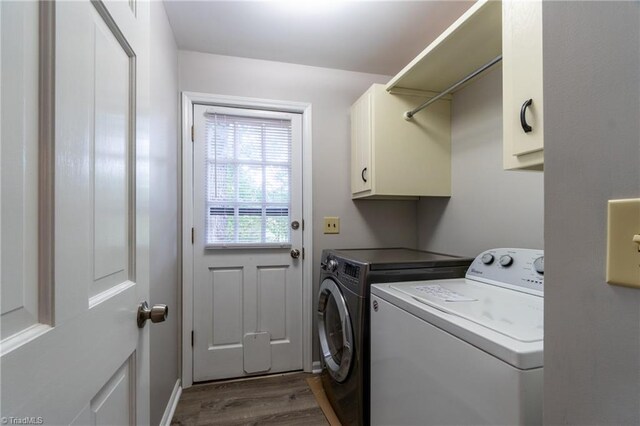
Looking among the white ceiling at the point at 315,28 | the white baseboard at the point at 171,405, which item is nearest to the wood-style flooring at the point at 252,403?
the white baseboard at the point at 171,405

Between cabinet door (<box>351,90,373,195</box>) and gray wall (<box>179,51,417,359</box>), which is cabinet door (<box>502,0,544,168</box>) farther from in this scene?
gray wall (<box>179,51,417,359</box>)

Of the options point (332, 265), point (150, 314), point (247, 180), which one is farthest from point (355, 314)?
point (247, 180)

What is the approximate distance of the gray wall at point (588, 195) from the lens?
320 millimetres

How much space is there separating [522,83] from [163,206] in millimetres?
1746

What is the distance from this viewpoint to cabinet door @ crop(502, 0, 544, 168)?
897 millimetres

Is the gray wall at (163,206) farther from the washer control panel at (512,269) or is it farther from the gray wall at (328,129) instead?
the washer control panel at (512,269)

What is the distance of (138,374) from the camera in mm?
738

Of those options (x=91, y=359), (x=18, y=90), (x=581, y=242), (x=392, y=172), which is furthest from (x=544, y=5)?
(x=392, y=172)

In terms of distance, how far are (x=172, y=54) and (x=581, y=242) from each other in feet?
7.31

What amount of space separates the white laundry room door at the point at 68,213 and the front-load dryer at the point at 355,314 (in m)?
0.92

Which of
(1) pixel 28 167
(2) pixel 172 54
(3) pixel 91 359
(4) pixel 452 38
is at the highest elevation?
(2) pixel 172 54

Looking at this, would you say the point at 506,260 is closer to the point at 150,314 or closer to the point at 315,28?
the point at 150,314

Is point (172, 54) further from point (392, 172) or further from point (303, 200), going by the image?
point (392, 172)

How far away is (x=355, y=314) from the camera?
4.50 ft
